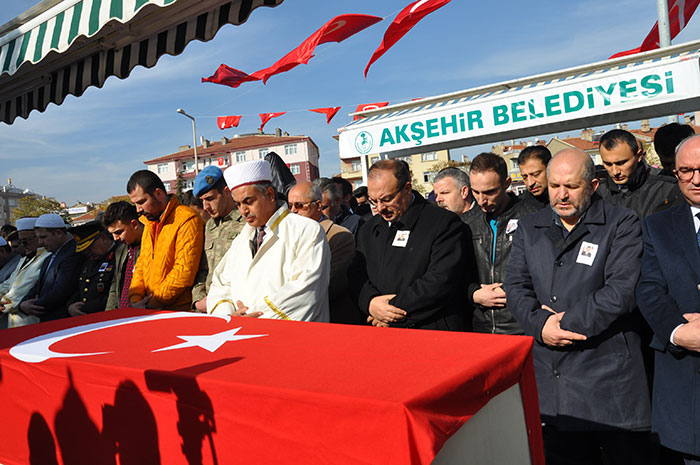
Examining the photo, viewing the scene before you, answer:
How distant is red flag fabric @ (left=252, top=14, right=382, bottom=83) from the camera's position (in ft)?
20.2

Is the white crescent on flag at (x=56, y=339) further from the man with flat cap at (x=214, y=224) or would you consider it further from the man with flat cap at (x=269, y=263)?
the man with flat cap at (x=214, y=224)

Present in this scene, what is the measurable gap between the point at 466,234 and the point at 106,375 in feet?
7.16

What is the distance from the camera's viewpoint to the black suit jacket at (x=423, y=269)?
282cm

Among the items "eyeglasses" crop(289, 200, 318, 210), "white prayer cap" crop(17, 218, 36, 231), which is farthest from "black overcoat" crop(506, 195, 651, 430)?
"white prayer cap" crop(17, 218, 36, 231)

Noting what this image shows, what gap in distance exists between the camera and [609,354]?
2.39 metres

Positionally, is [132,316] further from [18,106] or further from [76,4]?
[18,106]

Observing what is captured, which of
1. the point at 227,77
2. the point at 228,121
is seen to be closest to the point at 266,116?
the point at 228,121

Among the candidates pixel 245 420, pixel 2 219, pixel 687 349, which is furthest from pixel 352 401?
pixel 2 219

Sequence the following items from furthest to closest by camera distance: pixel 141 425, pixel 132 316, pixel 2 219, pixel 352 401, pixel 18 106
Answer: pixel 2 219 < pixel 18 106 < pixel 132 316 < pixel 141 425 < pixel 352 401

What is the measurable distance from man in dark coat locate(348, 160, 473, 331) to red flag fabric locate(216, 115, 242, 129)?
14941 millimetres

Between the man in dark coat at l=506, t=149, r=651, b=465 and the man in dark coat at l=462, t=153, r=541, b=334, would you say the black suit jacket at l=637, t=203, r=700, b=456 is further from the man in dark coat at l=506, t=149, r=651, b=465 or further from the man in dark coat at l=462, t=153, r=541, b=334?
the man in dark coat at l=462, t=153, r=541, b=334

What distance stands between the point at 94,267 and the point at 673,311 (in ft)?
14.9

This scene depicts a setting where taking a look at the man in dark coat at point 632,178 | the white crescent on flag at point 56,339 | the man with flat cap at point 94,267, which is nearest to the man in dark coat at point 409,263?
the white crescent on flag at point 56,339

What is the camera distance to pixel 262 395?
1.31 metres
